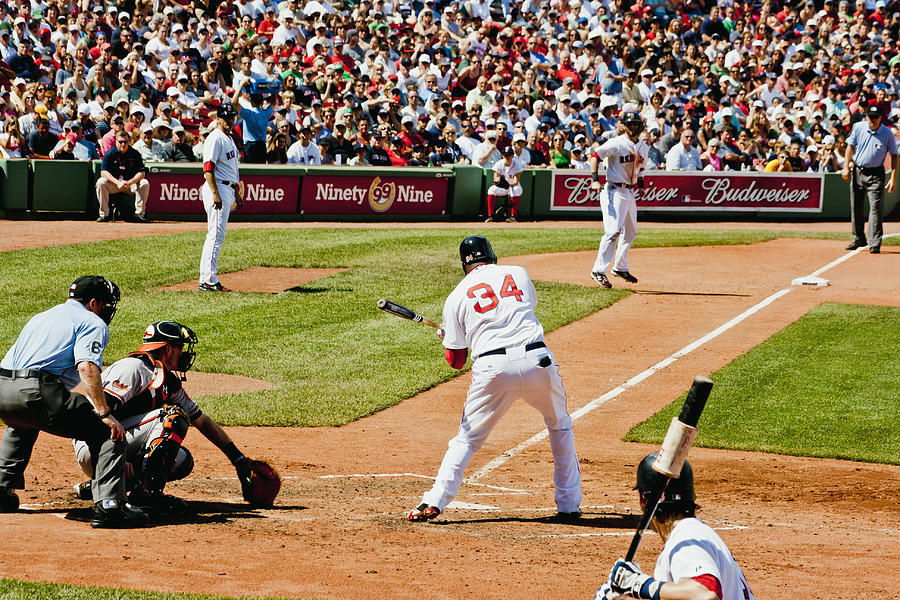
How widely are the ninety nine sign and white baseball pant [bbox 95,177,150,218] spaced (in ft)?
30.0

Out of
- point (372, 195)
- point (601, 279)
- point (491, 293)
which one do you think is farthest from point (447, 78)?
point (491, 293)

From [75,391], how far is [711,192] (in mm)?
21426

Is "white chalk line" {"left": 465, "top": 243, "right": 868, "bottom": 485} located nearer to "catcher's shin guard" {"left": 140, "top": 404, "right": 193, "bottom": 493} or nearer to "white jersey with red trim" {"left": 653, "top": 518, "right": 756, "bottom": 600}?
"catcher's shin guard" {"left": 140, "top": 404, "right": 193, "bottom": 493}

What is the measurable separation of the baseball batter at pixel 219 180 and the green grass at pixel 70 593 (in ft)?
31.3

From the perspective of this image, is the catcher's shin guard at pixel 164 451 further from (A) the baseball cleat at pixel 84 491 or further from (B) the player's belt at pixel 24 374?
(B) the player's belt at pixel 24 374

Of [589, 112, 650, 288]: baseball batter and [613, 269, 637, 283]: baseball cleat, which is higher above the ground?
[589, 112, 650, 288]: baseball batter

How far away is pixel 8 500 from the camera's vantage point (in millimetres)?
7430

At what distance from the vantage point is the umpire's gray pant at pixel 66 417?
7.01m

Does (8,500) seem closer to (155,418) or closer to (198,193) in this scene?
(155,418)

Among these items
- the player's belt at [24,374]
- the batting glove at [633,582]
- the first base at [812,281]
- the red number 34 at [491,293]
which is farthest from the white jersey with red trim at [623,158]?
the batting glove at [633,582]

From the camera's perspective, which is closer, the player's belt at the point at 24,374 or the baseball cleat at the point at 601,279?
the player's belt at the point at 24,374

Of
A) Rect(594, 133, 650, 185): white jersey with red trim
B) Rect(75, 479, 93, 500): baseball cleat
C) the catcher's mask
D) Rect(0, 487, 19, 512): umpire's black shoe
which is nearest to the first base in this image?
Rect(594, 133, 650, 185): white jersey with red trim

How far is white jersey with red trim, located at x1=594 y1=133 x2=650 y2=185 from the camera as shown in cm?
1552

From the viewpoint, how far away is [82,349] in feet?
22.7
